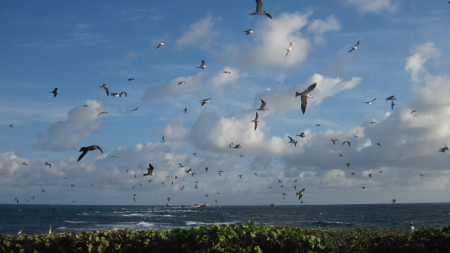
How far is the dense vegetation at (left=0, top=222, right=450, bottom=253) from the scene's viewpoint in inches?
401

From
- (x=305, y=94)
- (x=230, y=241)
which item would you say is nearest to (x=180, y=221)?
(x=305, y=94)

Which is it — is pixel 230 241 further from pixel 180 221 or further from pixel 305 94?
pixel 180 221

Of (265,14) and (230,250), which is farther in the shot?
(265,14)

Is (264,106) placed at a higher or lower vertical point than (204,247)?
higher

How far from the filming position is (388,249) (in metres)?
10.3

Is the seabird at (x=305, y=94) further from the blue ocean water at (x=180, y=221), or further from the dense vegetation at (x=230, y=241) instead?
the blue ocean water at (x=180, y=221)

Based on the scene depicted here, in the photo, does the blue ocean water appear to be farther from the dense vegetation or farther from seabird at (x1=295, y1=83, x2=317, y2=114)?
seabird at (x1=295, y1=83, x2=317, y2=114)

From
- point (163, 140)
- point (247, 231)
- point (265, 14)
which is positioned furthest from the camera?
point (163, 140)

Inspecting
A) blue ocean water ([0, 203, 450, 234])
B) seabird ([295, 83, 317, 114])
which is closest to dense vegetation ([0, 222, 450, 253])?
seabird ([295, 83, 317, 114])

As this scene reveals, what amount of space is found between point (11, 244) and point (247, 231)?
1000 centimetres

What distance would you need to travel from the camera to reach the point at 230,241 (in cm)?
1076

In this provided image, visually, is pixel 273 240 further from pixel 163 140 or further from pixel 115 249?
pixel 163 140

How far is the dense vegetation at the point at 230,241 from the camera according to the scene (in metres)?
10.2

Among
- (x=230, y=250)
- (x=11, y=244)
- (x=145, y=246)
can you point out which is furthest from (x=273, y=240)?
(x=11, y=244)
